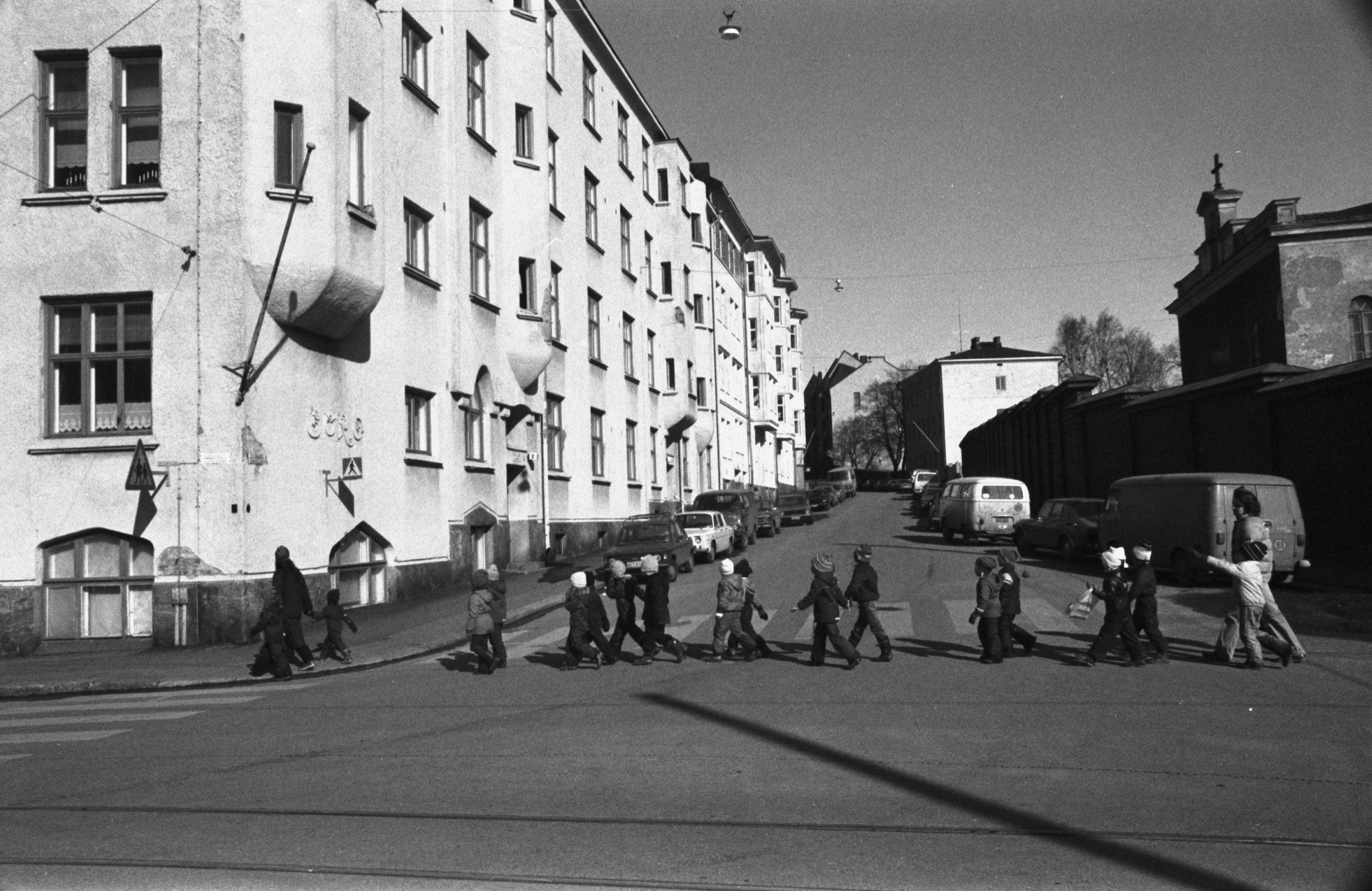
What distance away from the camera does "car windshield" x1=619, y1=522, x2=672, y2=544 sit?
26531 mm

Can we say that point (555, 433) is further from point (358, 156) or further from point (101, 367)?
point (101, 367)

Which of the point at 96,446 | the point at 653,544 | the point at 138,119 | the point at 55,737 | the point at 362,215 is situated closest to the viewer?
the point at 55,737

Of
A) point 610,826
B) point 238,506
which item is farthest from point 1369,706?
point 238,506

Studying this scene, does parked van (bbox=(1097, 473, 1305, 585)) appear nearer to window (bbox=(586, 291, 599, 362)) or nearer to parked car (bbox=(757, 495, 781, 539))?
window (bbox=(586, 291, 599, 362))

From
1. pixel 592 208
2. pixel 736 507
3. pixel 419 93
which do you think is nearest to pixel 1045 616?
pixel 419 93

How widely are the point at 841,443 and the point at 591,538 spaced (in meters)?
105

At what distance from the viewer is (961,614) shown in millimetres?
17781

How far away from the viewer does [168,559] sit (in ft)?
57.7

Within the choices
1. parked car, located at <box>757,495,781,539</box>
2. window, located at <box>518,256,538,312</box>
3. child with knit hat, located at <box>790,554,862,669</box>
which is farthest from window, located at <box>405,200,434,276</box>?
parked car, located at <box>757,495,781,539</box>

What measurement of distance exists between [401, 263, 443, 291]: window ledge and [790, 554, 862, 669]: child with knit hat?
12.5 m

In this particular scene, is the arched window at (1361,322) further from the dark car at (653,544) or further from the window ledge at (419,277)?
the window ledge at (419,277)

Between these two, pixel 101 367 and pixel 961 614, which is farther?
pixel 101 367

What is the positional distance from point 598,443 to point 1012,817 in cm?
2904

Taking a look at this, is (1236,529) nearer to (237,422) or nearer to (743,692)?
(743,692)
